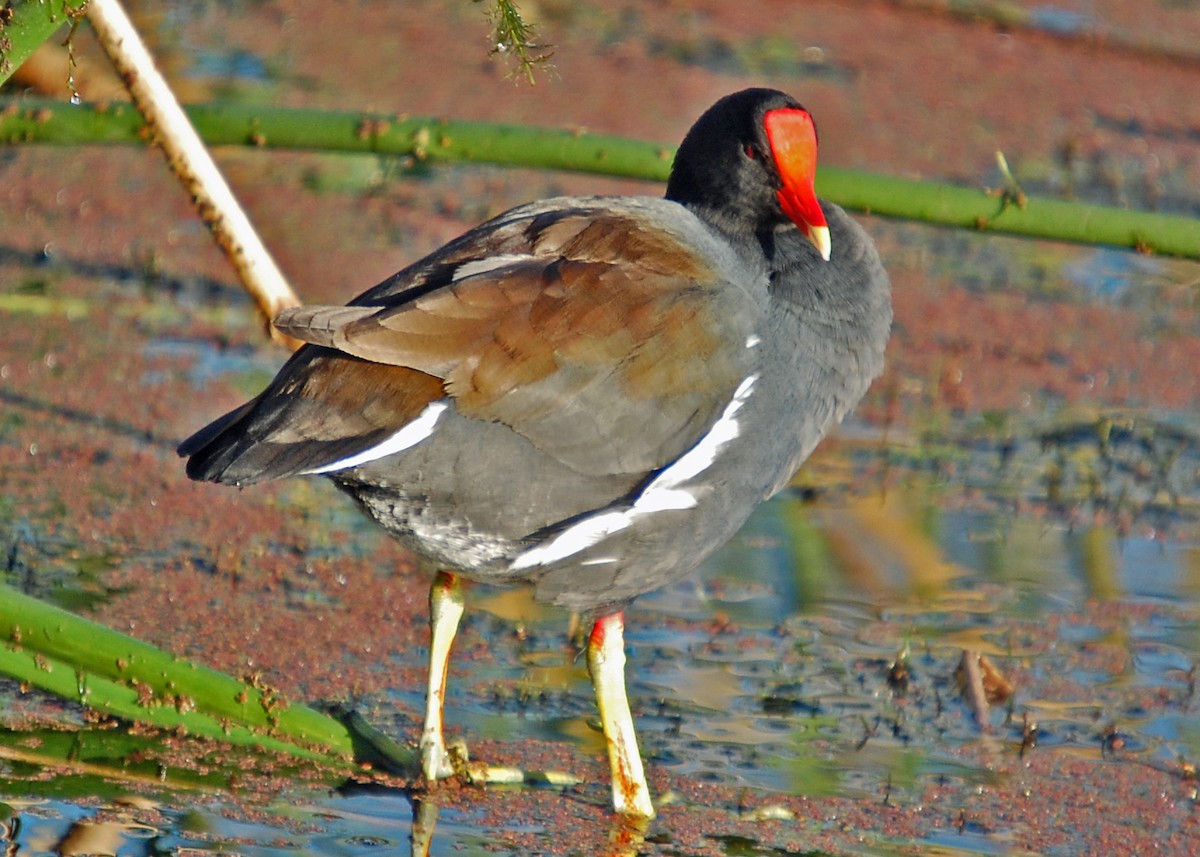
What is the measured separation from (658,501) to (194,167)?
1472mm

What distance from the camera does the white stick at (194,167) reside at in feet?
12.7

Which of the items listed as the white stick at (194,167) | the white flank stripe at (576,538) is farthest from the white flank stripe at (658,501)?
the white stick at (194,167)

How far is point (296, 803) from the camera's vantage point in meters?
3.03

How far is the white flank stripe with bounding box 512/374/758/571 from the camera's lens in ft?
9.95

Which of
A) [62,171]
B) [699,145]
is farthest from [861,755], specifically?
[62,171]

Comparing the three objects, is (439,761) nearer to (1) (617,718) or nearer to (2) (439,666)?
(2) (439,666)

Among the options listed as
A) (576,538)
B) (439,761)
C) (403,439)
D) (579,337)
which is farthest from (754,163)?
(439,761)

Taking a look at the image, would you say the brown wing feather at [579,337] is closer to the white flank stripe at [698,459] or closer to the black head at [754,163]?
the white flank stripe at [698,459]

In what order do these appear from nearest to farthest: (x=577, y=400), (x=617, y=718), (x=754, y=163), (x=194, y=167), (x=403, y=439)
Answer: (x=403, y=439), (x=577, y=400), (x=617, y=718), (x=754, y=163), (x=194, y=167)

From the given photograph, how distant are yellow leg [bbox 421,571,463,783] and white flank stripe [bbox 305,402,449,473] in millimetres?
493

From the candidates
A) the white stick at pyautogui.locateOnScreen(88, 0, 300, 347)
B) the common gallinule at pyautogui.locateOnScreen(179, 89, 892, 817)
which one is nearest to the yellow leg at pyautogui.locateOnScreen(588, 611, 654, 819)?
the common gallinule at pyautogui.locateOnScreen(179, 89, 892, 817)

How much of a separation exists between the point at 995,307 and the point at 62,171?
10.6 ft

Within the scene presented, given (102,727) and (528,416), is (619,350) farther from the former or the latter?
(102,727)

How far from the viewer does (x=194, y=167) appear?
391 centimetres
